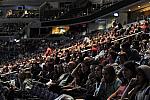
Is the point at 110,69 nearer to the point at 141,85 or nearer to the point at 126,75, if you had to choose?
the point at 126,75

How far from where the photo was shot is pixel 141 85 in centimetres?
523

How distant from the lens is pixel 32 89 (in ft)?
26.4

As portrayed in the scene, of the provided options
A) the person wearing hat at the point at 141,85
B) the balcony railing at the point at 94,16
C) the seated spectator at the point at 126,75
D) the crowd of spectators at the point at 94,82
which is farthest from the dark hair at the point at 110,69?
the balcony railing at the point at 94,16

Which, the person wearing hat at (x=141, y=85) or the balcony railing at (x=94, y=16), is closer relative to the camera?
the person wearing hat at (x=141, y=85)

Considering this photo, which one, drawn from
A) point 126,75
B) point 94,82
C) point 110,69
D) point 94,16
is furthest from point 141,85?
point 94,16

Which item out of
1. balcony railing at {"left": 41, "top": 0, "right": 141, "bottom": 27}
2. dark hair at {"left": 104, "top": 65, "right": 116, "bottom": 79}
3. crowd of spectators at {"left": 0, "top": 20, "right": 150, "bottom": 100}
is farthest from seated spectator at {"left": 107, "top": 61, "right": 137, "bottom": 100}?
balcony railing at {"left": 41, "top": 0, "right": 141, "bottom": 27}

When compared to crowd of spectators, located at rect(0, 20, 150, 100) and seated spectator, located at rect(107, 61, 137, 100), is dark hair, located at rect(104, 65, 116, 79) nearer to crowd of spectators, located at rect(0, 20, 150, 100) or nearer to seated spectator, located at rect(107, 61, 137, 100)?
crowd of spectators, located at rect(0, 20, 150, 100)

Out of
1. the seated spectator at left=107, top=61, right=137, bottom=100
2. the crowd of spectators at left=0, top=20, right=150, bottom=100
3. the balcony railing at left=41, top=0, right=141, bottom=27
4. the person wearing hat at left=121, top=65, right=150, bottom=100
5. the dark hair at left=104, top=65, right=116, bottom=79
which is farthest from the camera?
the balcony railing at left=41, top=0, right=141, bottom=27

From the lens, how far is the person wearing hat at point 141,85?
4.99 m

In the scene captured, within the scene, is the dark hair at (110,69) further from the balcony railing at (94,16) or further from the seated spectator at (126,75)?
the balcony railing at (94,16)

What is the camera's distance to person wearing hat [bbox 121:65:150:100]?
16.4ft

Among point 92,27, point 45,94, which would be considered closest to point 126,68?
point 45,94

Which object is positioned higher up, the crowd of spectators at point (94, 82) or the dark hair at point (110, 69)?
the dark hair at point (110, 69)

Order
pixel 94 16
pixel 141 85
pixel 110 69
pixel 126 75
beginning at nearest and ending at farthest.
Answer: pixel 141 85, pixel 126 75, pixel 110 69, pixel 94 16
